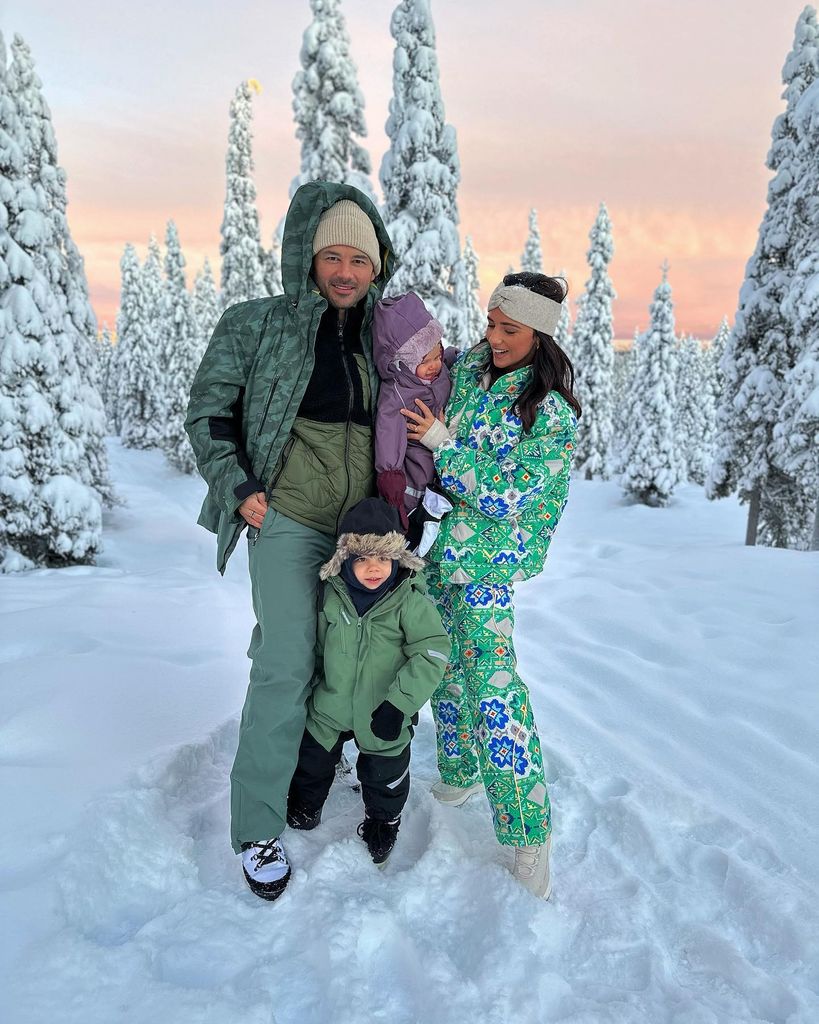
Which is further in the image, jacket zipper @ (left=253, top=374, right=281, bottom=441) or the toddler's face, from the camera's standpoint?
jacket zipper @ (left=253, top=374, right=281, bottom=441)

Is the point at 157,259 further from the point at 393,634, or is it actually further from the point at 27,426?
the point at 393,634

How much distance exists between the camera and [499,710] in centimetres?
288

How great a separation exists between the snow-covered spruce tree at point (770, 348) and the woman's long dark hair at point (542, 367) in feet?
57.6

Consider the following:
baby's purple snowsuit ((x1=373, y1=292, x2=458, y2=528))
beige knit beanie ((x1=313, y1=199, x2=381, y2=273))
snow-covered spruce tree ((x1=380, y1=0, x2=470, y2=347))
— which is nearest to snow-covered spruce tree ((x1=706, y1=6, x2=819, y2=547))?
snow-covered spruce tree ((x1=380, y1=0, x2=470, y2=347))

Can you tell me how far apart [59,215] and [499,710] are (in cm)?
1905

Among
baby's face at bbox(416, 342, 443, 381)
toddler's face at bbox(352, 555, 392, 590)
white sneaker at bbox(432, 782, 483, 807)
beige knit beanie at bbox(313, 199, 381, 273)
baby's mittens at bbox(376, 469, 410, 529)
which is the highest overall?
beige knit beanie at bbox(313, 199, 381, 273)

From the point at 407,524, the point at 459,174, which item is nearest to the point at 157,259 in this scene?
the point at 459,174

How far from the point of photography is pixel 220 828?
9.88 feet

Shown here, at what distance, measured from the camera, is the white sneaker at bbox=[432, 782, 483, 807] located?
338 centimetres

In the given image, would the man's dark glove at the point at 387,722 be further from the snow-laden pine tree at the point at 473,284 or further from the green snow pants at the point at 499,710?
the snow-laden pine tree at the point at 473,284

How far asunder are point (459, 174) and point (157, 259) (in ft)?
158

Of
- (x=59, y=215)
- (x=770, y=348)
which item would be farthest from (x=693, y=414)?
(x=59, y=215)

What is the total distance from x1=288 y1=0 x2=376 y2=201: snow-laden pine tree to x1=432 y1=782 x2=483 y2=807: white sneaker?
1838 centimetres

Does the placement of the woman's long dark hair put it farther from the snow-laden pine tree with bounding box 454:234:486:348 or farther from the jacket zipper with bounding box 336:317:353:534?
the snow-laden pine tree with bounding box 454:234:486:348
